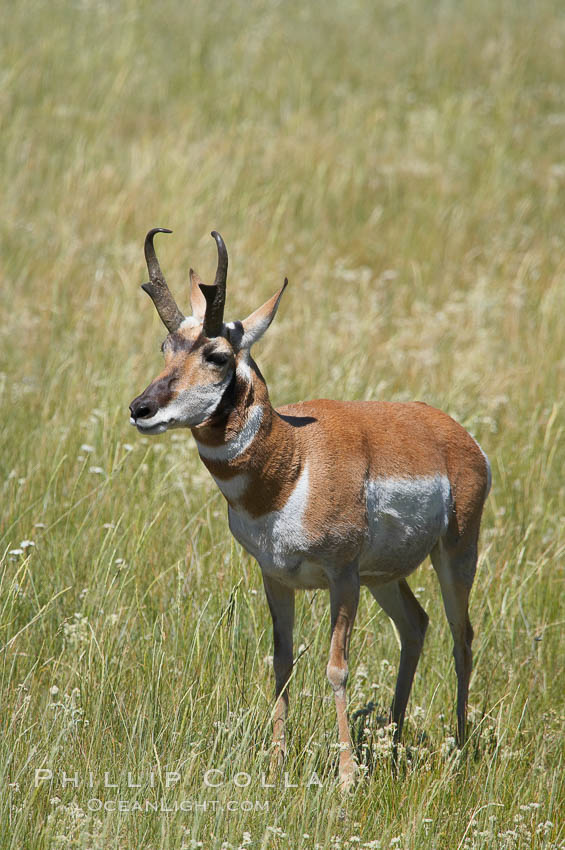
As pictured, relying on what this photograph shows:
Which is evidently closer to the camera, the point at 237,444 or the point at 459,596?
the point at 237,444

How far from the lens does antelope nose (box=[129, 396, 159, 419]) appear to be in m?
3.87

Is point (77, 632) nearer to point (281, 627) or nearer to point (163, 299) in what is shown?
point (281, 627)

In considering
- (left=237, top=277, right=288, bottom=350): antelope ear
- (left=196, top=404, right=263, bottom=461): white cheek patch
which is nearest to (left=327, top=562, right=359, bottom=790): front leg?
(left=196, top=404, right=263, bottom=461): white cheek patch

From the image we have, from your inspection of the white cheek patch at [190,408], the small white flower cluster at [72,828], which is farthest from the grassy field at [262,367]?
the white cheek patch at [190,408]

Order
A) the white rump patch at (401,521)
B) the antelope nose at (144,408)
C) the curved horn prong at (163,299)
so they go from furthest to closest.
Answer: the white rump patch at (401,521) < the curved horn prong at (163,299) < the antelope nose at (144,408)

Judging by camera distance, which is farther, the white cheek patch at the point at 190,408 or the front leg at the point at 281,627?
the front leg at the point at 281,627

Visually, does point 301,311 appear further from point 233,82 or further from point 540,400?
point 233,82

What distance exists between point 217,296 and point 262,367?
14.4 ft

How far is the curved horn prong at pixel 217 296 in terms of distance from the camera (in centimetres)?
394

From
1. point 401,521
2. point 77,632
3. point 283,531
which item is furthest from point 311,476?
point 77,632

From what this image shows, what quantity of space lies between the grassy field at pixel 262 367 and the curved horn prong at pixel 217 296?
141 centimetres

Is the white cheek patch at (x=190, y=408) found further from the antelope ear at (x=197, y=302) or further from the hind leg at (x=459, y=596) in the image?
the hind leg at (x=459, y=596)

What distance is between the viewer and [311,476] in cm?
433

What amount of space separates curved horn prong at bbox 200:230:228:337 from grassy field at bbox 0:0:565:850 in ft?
4.64
